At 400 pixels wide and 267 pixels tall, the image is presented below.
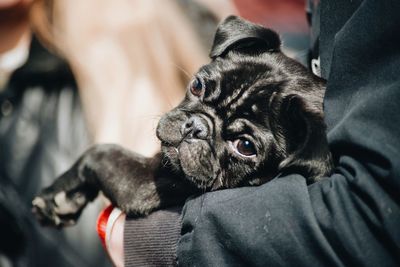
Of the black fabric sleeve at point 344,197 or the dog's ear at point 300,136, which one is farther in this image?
the dog's ear at point 300,136

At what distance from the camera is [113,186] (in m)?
1.95

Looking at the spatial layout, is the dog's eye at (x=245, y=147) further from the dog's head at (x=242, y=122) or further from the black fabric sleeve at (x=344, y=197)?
the black fabric sleeve at (x=344, y=197)

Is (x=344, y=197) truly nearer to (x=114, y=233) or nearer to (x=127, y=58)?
(x=114, y=233)

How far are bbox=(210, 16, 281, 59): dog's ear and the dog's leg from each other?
530 mm

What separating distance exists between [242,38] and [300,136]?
0.49m

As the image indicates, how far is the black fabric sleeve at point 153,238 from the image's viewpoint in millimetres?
1466

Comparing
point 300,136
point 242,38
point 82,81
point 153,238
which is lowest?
point 82,81

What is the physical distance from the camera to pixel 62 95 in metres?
3.04

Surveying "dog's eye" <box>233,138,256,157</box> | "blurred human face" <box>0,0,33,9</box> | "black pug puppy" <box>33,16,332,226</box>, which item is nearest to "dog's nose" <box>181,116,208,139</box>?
"black pug puppy" <box>33,16,332,226</box>

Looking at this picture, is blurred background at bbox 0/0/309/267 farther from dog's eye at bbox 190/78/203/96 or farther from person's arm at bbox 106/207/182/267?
person's arm at bbox 106/207/182/267

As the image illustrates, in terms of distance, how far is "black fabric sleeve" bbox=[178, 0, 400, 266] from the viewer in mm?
1112

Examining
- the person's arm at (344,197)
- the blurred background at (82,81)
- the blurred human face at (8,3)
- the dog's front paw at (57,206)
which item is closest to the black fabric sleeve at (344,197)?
the person's arm at (344,197)

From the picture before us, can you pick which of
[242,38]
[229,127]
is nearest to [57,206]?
[229,127]

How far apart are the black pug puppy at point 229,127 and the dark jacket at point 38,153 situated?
85 centimetres
